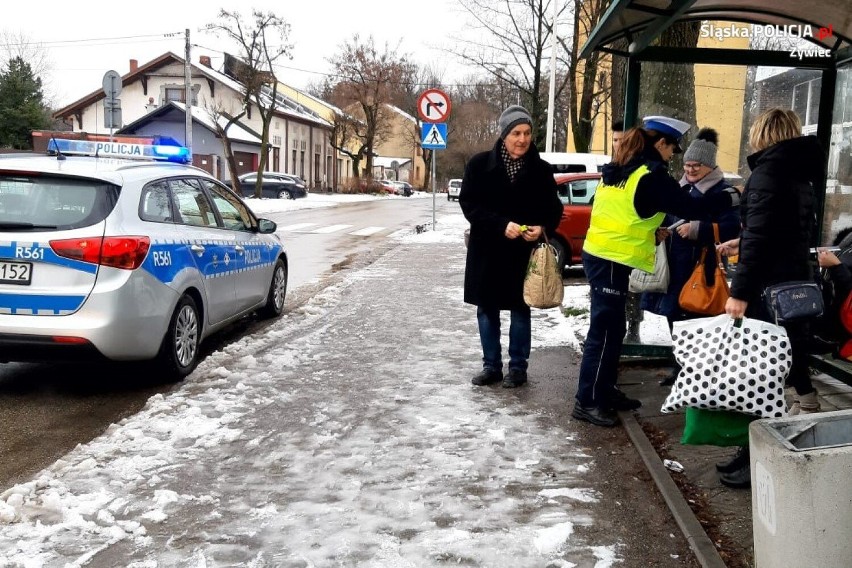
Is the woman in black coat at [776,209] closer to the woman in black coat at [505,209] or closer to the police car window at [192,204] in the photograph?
the woman in black coat at [505,209]

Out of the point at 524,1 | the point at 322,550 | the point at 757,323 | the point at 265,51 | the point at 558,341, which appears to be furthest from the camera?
the point at 265,51

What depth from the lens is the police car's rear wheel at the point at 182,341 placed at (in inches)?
222

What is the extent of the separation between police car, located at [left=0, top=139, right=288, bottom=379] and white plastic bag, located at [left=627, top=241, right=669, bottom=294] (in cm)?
331

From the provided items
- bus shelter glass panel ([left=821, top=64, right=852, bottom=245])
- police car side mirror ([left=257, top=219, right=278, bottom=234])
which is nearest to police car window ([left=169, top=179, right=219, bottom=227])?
police car side mirror ([left=257, top=219, right=278, bottom=234])

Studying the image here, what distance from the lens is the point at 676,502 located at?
12.1ft

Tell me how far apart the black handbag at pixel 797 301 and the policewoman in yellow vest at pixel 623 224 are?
932 mm

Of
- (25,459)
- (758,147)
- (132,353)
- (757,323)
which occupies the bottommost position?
(25,459)

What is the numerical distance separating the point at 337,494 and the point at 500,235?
2415mm

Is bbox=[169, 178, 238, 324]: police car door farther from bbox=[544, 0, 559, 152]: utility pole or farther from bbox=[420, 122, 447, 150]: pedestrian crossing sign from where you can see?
bbox=[544, 0, 559, 152]: utility pole

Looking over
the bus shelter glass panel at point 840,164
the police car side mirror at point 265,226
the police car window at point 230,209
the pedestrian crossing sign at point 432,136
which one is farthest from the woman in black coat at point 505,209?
the pedestrian crossing sign at point 432,136

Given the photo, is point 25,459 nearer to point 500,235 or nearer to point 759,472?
point 500,235

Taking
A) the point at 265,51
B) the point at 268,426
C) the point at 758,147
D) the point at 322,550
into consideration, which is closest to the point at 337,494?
the point at 322,550

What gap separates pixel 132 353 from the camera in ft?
17.5

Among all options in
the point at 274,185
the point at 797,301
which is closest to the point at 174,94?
the point at 274,185
